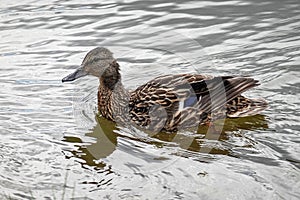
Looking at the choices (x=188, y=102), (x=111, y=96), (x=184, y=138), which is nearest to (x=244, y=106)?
(x=188, y=102)

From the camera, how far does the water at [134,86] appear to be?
6.33m

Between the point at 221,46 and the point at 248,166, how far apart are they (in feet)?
10.8

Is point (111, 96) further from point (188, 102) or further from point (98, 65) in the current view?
point (188, 102)

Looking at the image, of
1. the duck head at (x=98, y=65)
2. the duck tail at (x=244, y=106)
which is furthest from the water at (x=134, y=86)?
the duck head at (x=98, y=65)

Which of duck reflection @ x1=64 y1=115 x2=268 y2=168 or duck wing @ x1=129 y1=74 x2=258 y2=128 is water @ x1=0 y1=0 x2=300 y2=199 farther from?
duck wing @ x1=129 y1=74 x2=258 y2=128

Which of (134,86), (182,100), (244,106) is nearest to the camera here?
(182,100)

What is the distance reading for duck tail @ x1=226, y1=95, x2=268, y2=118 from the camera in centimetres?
770

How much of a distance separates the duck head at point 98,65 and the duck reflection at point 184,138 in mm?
636

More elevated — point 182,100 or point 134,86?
point 182,100

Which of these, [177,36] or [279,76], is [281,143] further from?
[177,36]

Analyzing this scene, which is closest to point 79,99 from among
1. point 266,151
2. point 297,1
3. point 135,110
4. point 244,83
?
point 135,110

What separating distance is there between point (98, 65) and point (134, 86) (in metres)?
0.93

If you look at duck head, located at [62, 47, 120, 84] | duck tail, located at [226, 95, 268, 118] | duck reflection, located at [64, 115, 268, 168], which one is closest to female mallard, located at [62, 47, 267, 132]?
duck tail, located at [226, 95, 268, 118]

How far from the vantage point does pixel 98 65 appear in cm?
817
